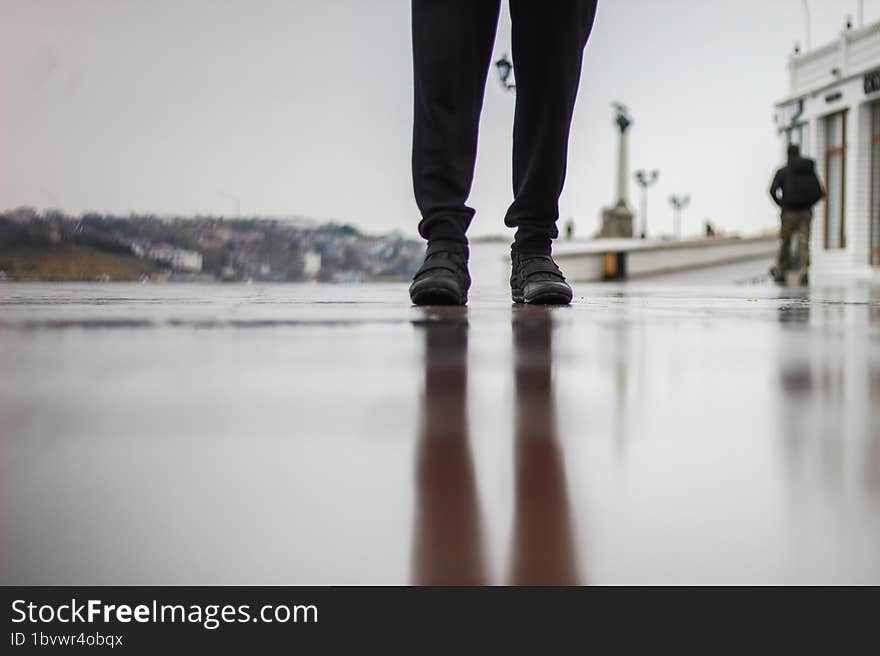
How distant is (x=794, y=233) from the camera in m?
7.32

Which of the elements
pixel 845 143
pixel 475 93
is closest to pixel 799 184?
pixel 475 93

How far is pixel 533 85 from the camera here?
5.15 feet

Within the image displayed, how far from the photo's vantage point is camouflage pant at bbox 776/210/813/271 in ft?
23.6

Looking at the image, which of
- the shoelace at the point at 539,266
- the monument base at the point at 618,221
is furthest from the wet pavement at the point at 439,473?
the monument base at the point at 618,221

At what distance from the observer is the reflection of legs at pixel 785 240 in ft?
23.6

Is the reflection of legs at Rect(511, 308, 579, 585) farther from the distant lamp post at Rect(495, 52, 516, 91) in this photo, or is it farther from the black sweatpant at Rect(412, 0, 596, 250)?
the distant lamp post at Rect(495, 52, 516, 91)

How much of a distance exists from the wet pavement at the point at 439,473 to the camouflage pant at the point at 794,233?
24.1 ft

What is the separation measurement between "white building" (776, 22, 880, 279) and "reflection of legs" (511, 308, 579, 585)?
43.1 ft

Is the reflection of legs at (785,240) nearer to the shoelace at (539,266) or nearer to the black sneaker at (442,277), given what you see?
the shoelace at (539,266)

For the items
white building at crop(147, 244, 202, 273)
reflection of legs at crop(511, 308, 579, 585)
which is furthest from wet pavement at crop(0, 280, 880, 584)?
white building at crop(147, 244, 202, 273)

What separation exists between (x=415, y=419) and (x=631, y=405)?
10cm
